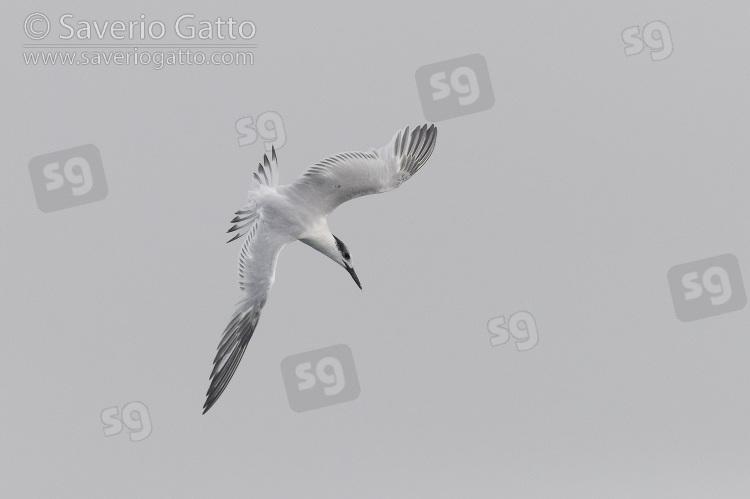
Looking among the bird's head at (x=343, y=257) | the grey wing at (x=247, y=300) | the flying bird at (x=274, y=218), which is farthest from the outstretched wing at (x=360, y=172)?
the grey wing at (x=247, y=300)

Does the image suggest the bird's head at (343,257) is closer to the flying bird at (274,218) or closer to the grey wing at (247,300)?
the flying bird at (274,218)

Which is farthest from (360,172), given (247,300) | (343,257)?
(247,300)

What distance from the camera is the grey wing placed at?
963 centimetres

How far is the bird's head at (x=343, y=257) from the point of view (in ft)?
33.0

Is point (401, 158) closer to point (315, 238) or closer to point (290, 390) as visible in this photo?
point (315, 238)

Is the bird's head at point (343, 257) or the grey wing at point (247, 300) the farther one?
the bird's head at point (343, 257)

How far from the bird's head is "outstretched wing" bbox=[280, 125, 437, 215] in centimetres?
34

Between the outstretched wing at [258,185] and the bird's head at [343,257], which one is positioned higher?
the outstretched wing at [258,185]

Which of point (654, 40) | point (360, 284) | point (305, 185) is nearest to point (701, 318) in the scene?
point (654, 40)

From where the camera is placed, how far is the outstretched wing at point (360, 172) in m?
9.72

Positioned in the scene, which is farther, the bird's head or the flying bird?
the bird's head

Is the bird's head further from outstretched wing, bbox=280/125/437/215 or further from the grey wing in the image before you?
the grey wing

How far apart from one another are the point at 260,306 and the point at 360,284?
1.01 m

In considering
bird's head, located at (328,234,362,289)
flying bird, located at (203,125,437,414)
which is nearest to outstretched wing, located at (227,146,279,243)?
flying bird, located at (203,125,437,414)
